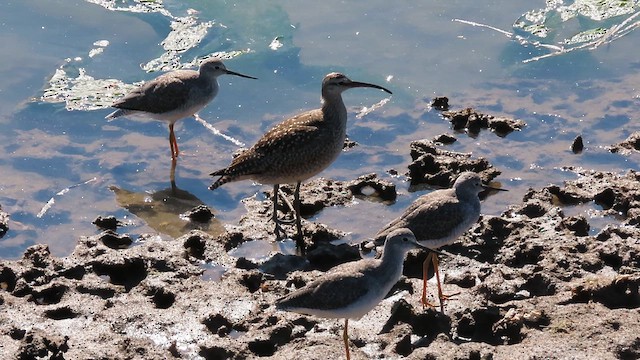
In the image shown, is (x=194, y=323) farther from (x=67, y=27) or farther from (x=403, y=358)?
(x=67, y=27)

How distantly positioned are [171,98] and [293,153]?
2.74m

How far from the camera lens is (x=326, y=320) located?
8312mm

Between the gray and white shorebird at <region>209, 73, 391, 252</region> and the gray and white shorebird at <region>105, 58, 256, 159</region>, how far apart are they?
6.79 ft

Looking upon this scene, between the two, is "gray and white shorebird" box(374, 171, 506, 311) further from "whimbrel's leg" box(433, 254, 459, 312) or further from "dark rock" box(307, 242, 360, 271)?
"dark rock" box(307, 242, 360, 271)

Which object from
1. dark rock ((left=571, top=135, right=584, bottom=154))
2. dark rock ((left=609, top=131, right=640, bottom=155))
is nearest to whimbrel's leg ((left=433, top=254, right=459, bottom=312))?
dark rock ((left=571, top=135, right=584, bottom=154))

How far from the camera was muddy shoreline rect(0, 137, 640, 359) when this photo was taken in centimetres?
776

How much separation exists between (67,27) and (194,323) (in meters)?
7.98

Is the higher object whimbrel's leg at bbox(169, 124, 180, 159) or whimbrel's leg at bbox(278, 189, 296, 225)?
whimbrel's leg at bbox(278, 189, 296, 225)

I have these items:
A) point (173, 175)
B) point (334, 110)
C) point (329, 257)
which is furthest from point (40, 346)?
point (173, 175)

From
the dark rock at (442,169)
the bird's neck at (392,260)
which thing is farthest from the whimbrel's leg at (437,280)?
the dark rock at (442,169)

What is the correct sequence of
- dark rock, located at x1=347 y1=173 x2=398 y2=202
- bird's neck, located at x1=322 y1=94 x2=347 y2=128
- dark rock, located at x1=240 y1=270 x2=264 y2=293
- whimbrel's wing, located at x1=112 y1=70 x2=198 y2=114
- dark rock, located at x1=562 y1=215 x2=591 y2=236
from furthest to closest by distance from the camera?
whimbrel's wing, located at x1=112 y1=70 x2=198 y2=114
dark rock, located at x1=347 y1=173 x2=398 y2=202
bird's neck, located at x1=322 y1=94 x2=347 y2=128
dark rock, located at x1=562 y1=215 x2=591 y2=236
dark rock, located at x1=240 y1=270 x2=264 y2=293

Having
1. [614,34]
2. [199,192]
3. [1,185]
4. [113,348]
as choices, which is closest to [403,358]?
[113,348]

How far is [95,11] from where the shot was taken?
606 inches

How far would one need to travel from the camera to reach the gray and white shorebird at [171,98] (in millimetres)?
12242
